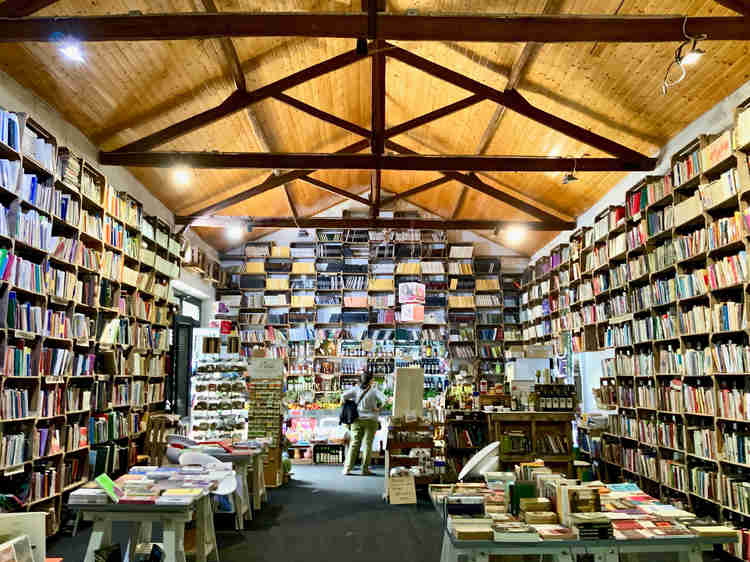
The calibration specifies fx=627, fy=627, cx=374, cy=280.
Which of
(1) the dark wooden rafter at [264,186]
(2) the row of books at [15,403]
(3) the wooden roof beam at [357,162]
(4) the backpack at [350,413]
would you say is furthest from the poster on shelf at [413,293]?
(2) the row of books at [15,403]

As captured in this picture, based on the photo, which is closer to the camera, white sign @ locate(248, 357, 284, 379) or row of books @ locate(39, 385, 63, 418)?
row of books @ locate(39, 385, 63, 418)

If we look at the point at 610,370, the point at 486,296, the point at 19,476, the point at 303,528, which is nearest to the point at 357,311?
the point at 486,296

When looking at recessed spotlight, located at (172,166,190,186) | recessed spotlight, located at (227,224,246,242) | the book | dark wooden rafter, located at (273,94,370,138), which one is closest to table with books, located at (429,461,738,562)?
the book

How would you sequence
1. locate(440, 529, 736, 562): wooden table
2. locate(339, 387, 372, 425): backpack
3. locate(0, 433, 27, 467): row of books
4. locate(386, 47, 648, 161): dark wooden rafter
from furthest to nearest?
locate(339, 387, 372, 425): backpack, locate(386, 47, 648, 161): dark wooden rafter, locate(0, 433, 27, 467): row of books, locate(440, 529, 736, 562): wooden table

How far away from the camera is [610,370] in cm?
870

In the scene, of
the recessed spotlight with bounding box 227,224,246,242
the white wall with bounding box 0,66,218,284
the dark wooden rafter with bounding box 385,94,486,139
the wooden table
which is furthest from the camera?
the recessed spotlight with bounding box 227,224,246,242

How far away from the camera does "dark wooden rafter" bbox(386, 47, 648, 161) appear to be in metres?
7.57

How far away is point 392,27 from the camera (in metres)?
5.10

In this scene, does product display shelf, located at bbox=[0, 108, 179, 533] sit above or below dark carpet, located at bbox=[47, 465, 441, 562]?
above

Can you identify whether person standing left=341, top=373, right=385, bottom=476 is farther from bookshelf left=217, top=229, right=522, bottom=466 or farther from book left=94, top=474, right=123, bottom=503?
book left=94, top=474, right=123, bottom=503

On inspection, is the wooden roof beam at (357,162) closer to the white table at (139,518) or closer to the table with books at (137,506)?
the table with books at (137,506)

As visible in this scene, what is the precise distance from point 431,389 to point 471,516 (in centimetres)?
953

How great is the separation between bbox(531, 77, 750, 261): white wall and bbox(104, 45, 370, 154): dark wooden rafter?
156 inches

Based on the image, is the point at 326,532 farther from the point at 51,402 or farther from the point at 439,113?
the point at 439,113
